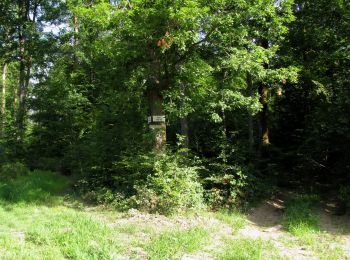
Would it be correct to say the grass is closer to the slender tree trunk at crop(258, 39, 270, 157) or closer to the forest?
the forest

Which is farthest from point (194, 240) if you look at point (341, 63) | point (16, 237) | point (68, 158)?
point (68, 158)

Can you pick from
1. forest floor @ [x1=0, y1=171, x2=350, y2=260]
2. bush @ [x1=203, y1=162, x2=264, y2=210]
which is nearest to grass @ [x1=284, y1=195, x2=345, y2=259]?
forest floor @ [x1=0, y1=171, x2=350, y2=260]

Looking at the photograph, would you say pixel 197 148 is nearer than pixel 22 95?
Yes

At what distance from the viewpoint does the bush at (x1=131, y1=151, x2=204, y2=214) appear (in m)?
9.34

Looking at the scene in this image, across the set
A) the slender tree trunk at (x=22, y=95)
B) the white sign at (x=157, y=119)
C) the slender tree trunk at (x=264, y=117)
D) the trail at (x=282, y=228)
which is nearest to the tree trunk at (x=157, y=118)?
the white sign at (x=157, y=119)

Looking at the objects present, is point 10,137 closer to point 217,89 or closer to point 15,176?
point 15,176

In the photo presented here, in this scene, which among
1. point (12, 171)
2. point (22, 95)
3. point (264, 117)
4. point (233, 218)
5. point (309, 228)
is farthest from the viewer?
point (22, 95)

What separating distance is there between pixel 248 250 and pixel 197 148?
6734mm

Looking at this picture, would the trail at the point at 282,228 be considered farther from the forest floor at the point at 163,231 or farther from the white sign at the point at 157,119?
the white sign at the point at 157,119

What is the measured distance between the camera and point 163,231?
7.54m

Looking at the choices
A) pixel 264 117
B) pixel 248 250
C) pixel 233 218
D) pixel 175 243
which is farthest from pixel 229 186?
pixel 175 243

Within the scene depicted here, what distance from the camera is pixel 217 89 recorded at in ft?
37.1

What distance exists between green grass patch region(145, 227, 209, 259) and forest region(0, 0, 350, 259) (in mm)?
25

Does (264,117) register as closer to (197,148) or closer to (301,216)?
(197,148)
